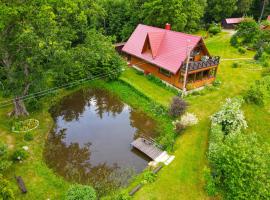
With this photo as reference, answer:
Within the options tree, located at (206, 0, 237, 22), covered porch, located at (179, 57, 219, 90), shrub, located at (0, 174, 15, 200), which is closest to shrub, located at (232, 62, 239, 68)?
covered porch, located at (179, 57, 219, 90)

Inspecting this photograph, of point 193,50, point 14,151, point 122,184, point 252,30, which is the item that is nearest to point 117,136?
point 122,184

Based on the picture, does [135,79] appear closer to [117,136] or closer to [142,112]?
[142,112]

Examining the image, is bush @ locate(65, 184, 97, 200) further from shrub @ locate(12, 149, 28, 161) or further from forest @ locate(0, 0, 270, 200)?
shrub @ locate(12, 149, 28, 161)

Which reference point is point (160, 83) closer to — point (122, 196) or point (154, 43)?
point (154, 43)

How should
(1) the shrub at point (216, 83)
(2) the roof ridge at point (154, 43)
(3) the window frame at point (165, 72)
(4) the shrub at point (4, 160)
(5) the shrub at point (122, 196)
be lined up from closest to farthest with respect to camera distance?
1. (5) the shrub at point (122, 196)
2. (4) the shrub at point (4, 160)
3. (3) the window frame at point (165, 72)
4. (1) the shrub at point (216, 83)
5. (2) the roof ridge at point (154, 43)

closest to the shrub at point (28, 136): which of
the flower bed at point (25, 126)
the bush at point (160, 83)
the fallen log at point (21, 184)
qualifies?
the flower bed at point (25, 126)

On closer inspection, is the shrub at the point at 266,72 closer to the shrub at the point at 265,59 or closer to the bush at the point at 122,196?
the shrub at the point at 265,59

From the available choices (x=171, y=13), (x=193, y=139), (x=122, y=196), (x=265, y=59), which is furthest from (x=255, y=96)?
(x=171, y=13)
